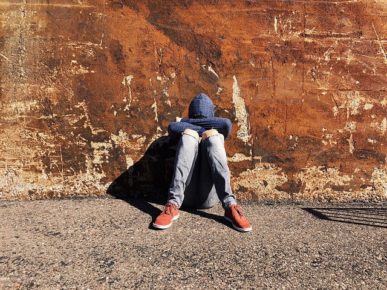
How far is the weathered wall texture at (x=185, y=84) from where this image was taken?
3969 millimetres

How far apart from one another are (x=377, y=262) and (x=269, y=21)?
2.34m

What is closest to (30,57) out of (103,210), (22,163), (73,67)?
(73,67)

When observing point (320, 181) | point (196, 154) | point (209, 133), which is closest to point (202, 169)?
point (196, 154)

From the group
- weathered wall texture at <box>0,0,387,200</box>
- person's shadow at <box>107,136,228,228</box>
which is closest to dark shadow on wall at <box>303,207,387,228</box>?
weathered wall texture at <box>0,0,387,200</box>

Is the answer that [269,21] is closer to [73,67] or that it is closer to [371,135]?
[371,135]

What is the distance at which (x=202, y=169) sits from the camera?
373cm

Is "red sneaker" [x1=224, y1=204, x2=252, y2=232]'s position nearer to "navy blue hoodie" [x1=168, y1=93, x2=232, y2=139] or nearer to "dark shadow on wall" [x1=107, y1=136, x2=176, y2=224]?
"navy blue hoodie" [x1=168, y1=93, x2=232, y2=139]

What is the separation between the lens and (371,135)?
4094mm

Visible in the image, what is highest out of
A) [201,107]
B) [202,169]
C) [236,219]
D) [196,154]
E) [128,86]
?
[128,86]

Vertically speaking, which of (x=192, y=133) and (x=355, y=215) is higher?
(x=192, y=133)

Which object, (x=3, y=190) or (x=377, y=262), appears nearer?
(x=377, y=262)

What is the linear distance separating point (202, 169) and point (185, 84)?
88cm

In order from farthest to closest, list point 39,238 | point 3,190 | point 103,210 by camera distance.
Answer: point 3,190 < point 103,210 < point 39,238

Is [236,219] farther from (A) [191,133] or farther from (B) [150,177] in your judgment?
(B) [150,177]
